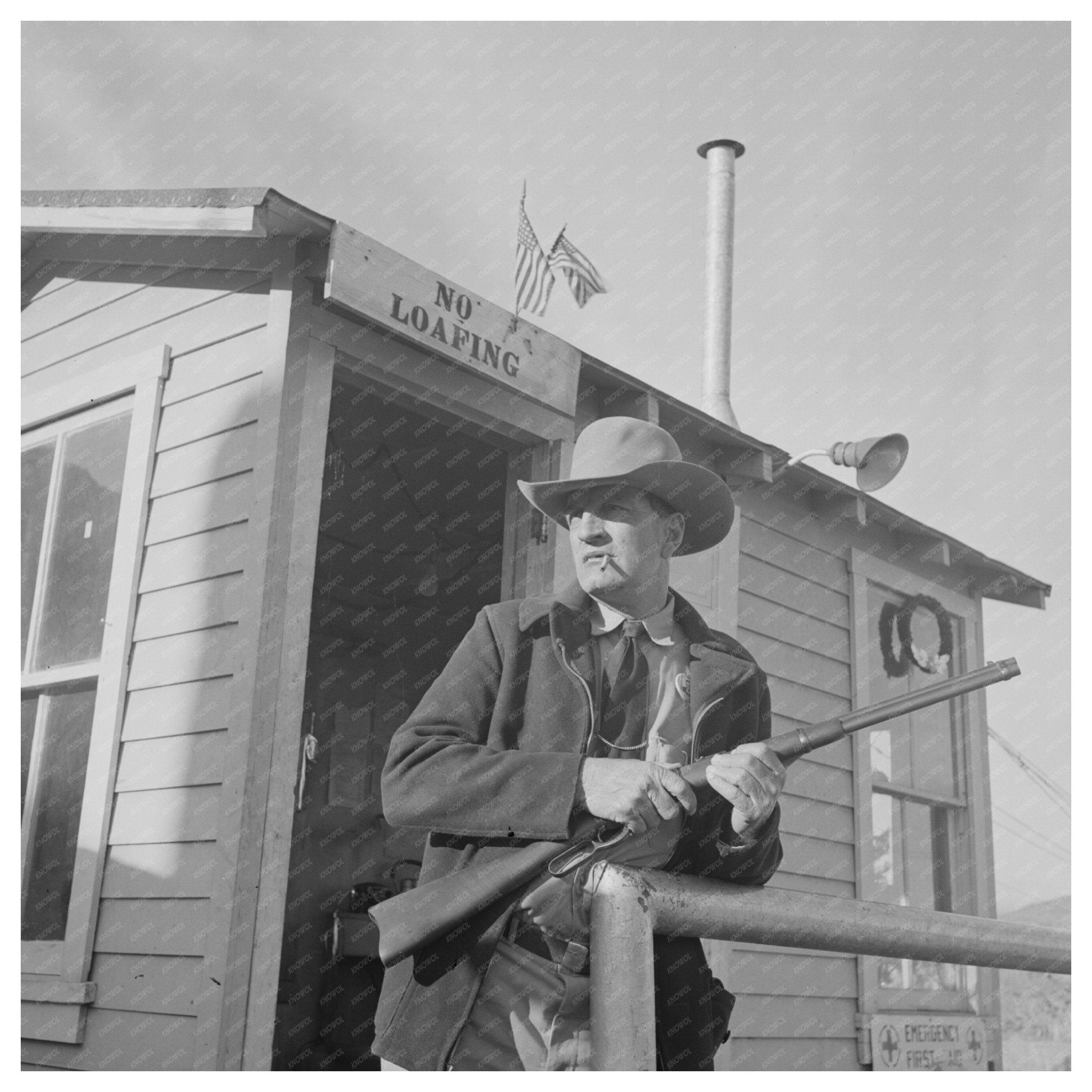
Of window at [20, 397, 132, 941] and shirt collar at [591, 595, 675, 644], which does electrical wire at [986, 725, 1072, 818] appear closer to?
shirt collar at [591, 595, 675, 644]

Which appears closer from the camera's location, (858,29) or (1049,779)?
(858,29)

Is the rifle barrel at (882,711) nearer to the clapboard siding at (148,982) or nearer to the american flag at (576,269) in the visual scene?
the clapboard siding at (148,982)

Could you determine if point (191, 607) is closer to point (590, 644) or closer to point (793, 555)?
point (590, 644)

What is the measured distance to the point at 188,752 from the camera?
3488 millimetres

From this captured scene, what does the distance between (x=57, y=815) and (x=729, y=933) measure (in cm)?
314

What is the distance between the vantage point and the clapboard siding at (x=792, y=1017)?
5.26m

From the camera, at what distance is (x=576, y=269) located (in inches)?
234

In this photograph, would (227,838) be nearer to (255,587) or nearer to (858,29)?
(255,587)

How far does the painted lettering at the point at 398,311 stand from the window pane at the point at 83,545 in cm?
106

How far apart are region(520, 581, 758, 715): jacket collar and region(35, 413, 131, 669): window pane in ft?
7.89

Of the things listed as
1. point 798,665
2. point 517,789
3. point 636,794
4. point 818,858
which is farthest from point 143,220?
point 818,858

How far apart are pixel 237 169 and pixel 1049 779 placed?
3780 millimetres

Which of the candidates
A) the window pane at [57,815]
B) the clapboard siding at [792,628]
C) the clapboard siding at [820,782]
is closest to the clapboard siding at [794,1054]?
the clapboard siding at [820,782]
